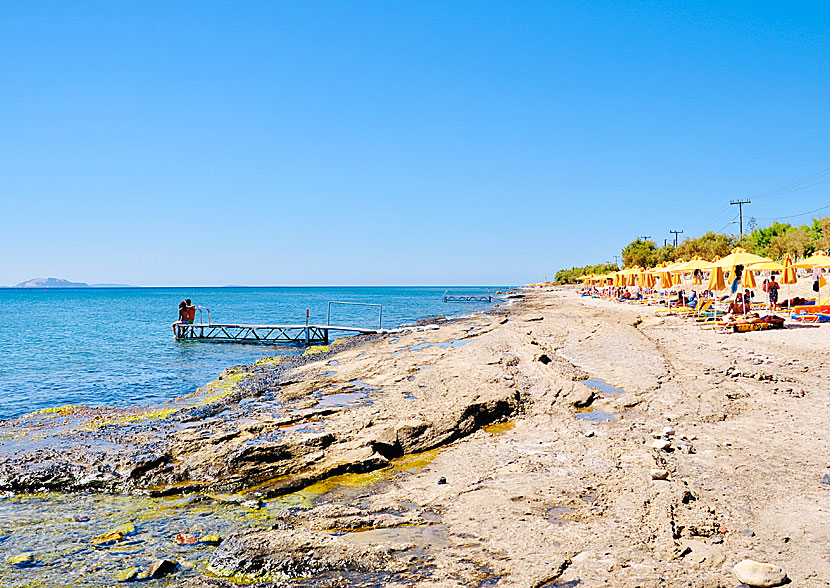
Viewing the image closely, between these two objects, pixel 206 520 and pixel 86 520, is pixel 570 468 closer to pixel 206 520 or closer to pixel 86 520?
pixel 206 520

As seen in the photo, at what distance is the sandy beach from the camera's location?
15.1 feet

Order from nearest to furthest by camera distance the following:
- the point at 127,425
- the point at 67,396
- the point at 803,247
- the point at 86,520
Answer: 1. the point at 86,520
2. the point at 127,425
3. the point at 67,396
4. the point at 803,247

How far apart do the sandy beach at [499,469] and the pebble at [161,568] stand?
34 cm

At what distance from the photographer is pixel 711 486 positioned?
593cm

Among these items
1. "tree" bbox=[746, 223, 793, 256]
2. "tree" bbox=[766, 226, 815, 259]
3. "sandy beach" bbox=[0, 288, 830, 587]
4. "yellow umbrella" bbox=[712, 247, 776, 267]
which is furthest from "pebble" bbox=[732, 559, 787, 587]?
"tree" bbox=[746, 223, 793, 256]

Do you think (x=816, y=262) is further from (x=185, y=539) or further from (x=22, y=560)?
(x=22, y=560)

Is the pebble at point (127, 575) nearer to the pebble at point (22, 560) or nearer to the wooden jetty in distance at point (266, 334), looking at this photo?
the pebble at point (22, 560)

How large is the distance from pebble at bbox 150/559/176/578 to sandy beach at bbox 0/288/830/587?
34 cm

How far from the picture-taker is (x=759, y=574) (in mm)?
3912

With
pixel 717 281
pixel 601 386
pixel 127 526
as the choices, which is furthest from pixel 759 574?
pixel 717 281

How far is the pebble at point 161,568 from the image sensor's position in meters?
A: 4.94

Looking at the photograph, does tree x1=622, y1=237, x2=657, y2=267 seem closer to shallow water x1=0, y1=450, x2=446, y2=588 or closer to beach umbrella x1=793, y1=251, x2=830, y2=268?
beach umbrella x1=793, y1=251, x2=830, y2=268

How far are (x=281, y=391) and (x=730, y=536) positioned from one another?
11653mm

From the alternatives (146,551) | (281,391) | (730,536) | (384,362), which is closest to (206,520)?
(146,551)
